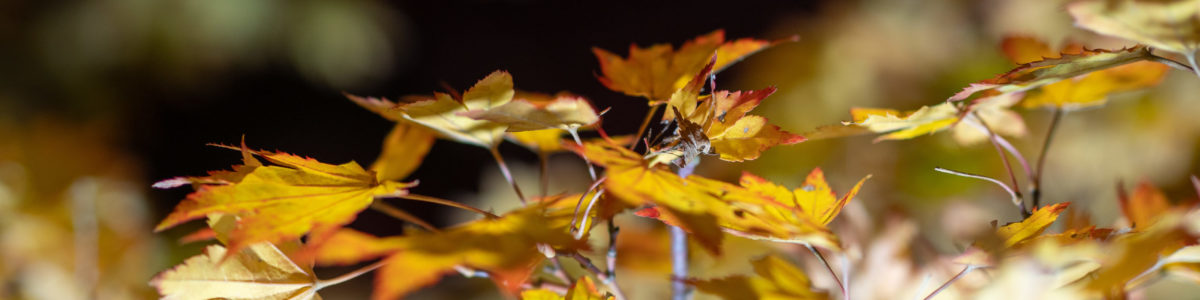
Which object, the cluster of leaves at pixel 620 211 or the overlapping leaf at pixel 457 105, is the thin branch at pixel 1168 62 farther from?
the overlapping leaf at pixel 457 105

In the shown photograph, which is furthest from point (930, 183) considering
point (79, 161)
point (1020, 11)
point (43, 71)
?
point (43, 71)

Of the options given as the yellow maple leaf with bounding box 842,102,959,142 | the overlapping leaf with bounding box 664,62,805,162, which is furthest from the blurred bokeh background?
the overlapping leaf with bounding box 664,62,805,162

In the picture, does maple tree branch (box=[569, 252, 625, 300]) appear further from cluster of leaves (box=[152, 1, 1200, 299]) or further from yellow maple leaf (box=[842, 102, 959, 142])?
yellow maple leaf (box=[842, 102, 959, 142])

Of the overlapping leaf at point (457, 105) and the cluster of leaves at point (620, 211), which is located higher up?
the overlapping leaf at point (457, 105)

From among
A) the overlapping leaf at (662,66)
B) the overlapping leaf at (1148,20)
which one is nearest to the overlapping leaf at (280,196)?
the overlapping leaf at (662,66)

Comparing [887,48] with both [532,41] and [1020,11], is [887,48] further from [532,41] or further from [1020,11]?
[532,41]
